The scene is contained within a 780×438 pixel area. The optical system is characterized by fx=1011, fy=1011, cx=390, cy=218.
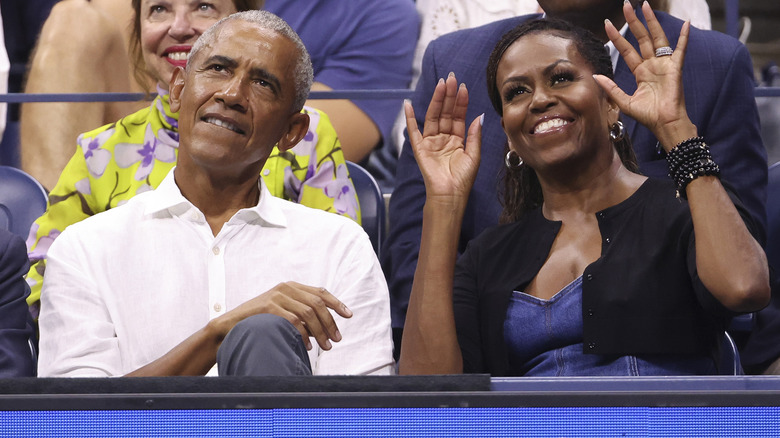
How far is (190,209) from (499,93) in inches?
22.8

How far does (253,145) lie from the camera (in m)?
1.69

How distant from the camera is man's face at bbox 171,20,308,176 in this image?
1669 mm

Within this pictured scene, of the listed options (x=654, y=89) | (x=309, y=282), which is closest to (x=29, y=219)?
(x=309, y=282)

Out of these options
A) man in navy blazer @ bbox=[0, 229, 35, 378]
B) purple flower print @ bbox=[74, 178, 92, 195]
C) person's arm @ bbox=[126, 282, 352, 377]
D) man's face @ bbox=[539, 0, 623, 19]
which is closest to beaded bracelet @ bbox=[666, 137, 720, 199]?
person's arm @ bbox=[126, 282, 352, 377]

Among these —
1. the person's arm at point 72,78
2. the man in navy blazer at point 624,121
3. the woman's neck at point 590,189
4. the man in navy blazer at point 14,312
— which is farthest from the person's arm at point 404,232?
the person's arm at point 72,78

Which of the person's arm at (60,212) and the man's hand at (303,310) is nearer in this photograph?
the man's hand at (303,310)

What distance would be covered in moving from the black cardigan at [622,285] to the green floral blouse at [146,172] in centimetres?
38

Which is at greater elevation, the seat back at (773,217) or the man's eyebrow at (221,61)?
the man's eyebrow at (221,61)

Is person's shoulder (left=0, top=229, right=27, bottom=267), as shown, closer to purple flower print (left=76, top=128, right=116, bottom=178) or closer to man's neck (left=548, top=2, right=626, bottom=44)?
purple flower print (left=76, top=128, right=116, bottom=178)

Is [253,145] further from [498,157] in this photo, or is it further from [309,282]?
[498,157]

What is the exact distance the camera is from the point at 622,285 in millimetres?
1487

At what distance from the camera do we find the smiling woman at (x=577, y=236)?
1455 mm

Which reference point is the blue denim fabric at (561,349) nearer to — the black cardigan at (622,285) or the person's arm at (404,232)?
the black cardigan at (622,285)

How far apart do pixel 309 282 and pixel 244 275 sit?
0.10 meters
